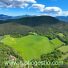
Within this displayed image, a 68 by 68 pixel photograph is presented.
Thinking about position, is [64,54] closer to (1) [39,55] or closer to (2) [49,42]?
(1) [39,55]

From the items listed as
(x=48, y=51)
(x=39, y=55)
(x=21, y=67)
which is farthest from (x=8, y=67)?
(x=48, y=51)

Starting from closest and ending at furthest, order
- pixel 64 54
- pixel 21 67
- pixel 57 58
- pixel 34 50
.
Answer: pixel 21 67, pixel 57 58, pixel 64 54, pixel 34 50

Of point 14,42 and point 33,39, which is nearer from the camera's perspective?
point 14,42

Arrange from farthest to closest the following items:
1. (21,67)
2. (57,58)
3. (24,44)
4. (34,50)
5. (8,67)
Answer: (24,44) < (34,50) < (57,58) < (21,67) < (8,67)

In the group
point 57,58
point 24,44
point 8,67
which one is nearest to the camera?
point 8,67

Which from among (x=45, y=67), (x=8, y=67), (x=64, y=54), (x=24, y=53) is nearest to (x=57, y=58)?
(x=64, y=54)

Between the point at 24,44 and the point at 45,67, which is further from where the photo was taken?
the point at 24,44

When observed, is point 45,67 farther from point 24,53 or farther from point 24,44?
point 24,44

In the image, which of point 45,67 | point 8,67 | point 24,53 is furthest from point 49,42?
point 8,67

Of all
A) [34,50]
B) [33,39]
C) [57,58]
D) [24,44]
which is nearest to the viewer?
[57,58]
